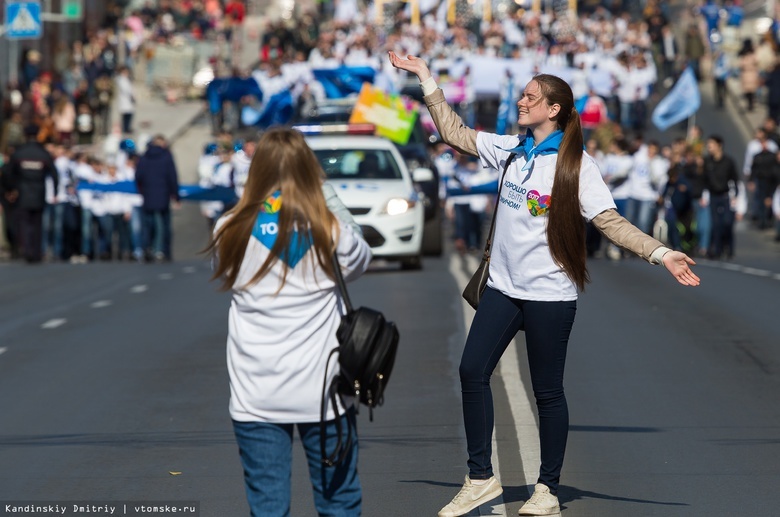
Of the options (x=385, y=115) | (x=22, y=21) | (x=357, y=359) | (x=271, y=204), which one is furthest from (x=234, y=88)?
(x=357, y=359)

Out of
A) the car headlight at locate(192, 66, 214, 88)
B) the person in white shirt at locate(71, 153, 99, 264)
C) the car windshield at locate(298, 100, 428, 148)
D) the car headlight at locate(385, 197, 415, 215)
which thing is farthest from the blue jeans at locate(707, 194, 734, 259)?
the car headlight at locate(192, 66, 214, 88)

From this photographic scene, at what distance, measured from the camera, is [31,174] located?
25.6 meters

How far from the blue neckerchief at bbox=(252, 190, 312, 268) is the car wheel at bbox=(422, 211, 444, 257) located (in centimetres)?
1931

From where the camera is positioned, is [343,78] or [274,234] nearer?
[274,234]

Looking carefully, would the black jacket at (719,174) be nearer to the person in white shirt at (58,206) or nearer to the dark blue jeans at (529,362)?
the person in white shirt at (58,206)

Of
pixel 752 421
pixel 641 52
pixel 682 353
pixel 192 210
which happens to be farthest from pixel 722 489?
pixel 641 52

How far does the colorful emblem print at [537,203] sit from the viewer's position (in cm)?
707

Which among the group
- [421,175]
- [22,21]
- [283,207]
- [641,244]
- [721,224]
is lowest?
[721,224]

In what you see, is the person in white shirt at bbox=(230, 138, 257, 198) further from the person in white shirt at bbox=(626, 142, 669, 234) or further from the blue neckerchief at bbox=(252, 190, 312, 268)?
the blue neckerchief at bbox=(252, 190, 312, 268)

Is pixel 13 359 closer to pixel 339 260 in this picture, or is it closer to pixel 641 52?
pixel 339 260

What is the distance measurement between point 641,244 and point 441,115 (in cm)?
108

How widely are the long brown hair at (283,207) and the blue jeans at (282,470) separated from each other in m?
0.45

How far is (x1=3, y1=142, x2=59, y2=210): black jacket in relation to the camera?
2564 centimetres

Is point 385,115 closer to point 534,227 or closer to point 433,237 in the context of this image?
point 433,237
